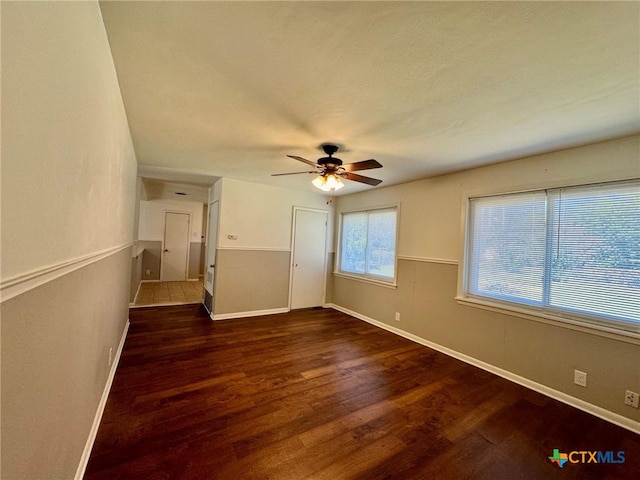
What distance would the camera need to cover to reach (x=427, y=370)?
9.20 feet

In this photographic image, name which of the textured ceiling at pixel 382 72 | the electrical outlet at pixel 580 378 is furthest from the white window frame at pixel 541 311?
the textured ceiling at pixel 382 72

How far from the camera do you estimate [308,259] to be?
5.12 m

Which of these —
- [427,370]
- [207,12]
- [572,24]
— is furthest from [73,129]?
[427,370]

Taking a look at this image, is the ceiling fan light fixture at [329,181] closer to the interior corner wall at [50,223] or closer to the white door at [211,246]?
the interior corner wall at [50,223]

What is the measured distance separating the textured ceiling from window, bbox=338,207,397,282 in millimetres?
1932

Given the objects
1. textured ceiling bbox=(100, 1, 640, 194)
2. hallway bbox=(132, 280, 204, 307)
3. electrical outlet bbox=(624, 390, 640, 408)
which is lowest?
hallway bbox=(132, 280, 204, 307)

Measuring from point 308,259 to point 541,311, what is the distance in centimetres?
354

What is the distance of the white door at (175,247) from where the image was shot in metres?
7.28

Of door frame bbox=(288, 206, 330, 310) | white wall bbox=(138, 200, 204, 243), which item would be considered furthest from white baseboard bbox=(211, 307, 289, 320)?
white wall bbox=(138, 200, 204, 243)

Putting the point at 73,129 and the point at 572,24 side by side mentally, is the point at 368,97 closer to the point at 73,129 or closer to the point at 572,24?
the point at 572,24

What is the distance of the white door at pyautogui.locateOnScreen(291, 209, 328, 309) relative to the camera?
196 inches

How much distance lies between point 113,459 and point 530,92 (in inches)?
131

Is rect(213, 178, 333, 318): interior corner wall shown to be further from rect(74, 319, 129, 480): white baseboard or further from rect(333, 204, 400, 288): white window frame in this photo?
rect(74, 319, 129, 480): white baseboard

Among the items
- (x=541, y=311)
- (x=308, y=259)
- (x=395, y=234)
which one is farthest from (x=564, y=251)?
(x=308, y=259)
